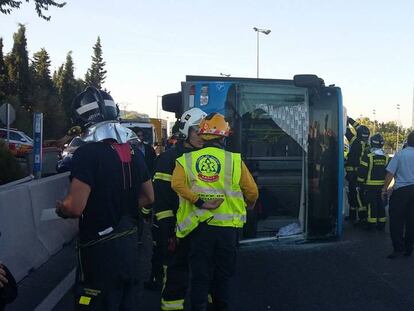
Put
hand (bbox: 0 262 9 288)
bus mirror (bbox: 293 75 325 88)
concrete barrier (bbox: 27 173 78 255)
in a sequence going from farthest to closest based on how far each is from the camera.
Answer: bus mirror (bbox: 293 75 325 88), concrete barrier (bbox: 27 173 78 255), hand (bbox: 0 262 9 288)

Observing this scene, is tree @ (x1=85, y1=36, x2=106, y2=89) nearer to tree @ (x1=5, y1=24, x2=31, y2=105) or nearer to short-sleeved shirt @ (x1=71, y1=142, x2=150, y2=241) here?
tree @ (x1=5, y1=24, x2=31, y2=105)

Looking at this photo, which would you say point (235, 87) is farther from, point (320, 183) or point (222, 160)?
point (222, 160)

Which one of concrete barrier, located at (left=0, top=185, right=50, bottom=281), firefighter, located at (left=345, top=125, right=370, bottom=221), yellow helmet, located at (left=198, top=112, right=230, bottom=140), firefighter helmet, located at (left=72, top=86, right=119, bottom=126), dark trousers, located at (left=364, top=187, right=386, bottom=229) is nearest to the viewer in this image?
firefighter helmet, located at (left=72, top=86, right=119, bottom=126)

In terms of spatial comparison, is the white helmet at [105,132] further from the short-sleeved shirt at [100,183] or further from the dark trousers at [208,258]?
the dark trousers at [208,258]

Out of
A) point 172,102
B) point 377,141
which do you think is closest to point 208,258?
point 172,102

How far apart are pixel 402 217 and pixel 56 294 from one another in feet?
16.2

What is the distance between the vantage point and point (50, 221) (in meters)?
7.94

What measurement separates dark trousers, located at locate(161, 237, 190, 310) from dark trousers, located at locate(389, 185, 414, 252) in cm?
435

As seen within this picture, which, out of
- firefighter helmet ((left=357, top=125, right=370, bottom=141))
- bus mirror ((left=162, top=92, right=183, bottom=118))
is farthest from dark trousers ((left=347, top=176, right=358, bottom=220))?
bus mirror ((left=162, top=92, right=183, bottom=118))

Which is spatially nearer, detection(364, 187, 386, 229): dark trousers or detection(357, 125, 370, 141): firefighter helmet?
detection(364, 187, 386, 229): dark trousers

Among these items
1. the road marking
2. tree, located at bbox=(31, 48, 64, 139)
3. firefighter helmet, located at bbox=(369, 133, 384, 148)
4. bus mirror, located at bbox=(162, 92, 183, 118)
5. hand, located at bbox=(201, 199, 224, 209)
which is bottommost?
the road marking

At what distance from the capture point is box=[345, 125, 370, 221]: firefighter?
10820mm

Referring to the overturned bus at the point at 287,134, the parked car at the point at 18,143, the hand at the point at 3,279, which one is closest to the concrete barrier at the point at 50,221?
the overturned bus at the point at 287,134

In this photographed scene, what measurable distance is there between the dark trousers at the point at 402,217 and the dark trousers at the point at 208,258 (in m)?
4.28
